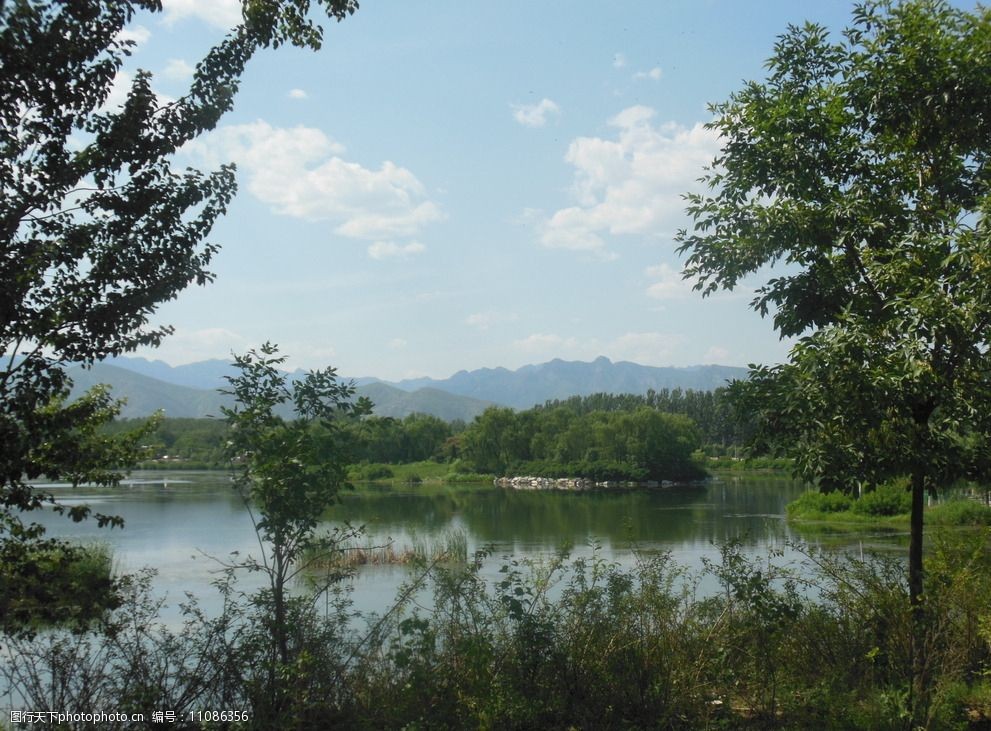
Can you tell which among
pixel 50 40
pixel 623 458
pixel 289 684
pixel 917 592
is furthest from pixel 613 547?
pixel 623 458

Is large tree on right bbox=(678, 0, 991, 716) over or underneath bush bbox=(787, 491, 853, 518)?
over

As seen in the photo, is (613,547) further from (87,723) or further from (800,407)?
(87,723)

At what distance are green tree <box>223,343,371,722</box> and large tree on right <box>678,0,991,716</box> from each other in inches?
134

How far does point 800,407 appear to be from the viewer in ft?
20.1

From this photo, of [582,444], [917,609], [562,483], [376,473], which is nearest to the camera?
[917,609]

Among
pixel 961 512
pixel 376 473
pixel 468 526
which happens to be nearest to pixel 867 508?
pixel 961 512

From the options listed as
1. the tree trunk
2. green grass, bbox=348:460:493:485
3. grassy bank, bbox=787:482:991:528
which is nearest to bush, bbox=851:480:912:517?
grassy bank, bbox=787:482:991:528

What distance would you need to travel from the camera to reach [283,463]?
5.18m

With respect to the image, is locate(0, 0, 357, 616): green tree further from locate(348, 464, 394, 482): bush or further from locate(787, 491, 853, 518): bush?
locate(348, 464, 394, 482): bush

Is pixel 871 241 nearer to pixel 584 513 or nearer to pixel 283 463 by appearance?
pixel 283 463

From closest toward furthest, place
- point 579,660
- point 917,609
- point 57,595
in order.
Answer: point 57,595 → point 579,660 → point 917,609

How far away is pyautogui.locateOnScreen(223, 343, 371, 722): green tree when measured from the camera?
520 cm

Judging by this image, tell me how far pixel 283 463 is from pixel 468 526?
97.5 feet

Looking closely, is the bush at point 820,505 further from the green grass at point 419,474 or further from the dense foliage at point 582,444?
the green grass at point 419,474
